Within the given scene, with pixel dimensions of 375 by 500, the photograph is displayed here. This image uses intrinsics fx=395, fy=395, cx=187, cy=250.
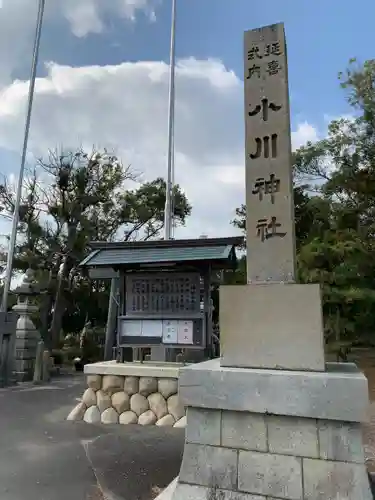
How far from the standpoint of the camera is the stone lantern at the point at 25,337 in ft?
38.7

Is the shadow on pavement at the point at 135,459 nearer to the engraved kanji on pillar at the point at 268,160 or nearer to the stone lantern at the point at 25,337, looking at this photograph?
the engraved kanji on pillar at the point at 268,160

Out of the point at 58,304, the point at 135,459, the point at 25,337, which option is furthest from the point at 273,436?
the point at 58,304

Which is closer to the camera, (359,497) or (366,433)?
(359,497)

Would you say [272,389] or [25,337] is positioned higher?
[25,337]

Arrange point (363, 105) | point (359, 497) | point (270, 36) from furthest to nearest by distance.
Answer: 1. point (363, 105)
2. point (270, 36)
3. point (359, 497)

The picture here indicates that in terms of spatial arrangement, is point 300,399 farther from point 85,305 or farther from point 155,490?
point 85,305

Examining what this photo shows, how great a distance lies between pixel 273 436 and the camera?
270 centimetres

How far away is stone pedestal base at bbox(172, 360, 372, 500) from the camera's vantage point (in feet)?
8.24

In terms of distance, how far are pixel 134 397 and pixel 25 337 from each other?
7.23 meters

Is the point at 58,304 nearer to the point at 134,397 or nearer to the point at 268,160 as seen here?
the point at 134,397

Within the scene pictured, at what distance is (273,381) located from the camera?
2.69m

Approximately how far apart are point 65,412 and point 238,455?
215 inches

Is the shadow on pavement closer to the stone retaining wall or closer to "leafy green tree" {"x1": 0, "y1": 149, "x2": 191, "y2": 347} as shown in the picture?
the stone retaining wall

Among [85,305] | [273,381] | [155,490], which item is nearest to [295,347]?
[273,381]
